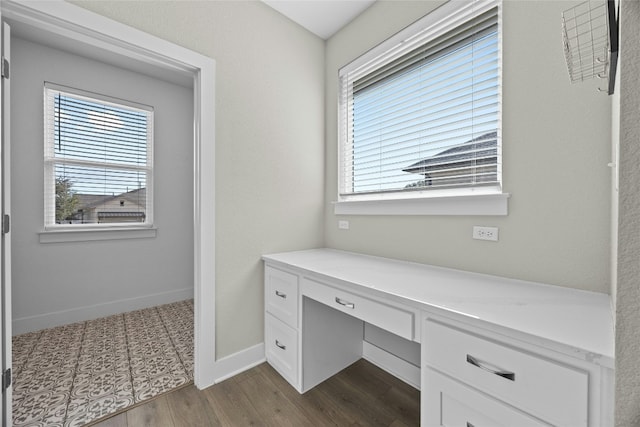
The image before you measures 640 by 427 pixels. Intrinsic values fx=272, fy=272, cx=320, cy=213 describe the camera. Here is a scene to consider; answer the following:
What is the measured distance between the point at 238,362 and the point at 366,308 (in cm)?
120

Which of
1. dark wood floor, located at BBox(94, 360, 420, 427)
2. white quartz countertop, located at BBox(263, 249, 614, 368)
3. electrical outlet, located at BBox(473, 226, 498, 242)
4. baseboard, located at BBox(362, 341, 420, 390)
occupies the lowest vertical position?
dark wood floor, located at BBox(94, 360, 420, 427)

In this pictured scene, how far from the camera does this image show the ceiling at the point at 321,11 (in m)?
2.11

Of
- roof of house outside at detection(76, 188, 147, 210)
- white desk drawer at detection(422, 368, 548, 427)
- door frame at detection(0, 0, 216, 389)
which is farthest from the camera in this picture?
roof of house outside at detection(76, 188, 147, 210)

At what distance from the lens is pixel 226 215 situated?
6.33 ft

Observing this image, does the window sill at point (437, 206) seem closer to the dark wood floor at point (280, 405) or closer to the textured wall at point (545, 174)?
the textured wall at point (545, 174)

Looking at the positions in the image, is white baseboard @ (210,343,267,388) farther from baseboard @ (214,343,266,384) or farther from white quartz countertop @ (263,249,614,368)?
white quartz countertop @ (263,249,614,368)

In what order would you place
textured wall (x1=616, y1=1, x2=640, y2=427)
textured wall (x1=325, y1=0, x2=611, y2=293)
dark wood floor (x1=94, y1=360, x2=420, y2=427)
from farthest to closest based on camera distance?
dark wood floor (x1=94, y1=360, x2=420, y2=427), textured wall (x1=325, y1=0, x2=611, y2=293), textured wall (x1=616, y1=1, x2=640, y2=427)

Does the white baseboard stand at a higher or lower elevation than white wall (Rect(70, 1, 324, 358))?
lower

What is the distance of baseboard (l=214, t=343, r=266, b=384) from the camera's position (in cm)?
188

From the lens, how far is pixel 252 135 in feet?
6.76

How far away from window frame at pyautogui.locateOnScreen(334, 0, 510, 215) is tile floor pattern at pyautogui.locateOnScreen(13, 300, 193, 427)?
181 centimetres

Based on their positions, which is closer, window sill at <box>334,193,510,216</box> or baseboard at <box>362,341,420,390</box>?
window sill at <box>334,193,510,216</box>

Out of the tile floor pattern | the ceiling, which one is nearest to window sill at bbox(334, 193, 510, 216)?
the ceiling

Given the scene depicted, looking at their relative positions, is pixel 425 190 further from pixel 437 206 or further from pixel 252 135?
pixel 252 135
